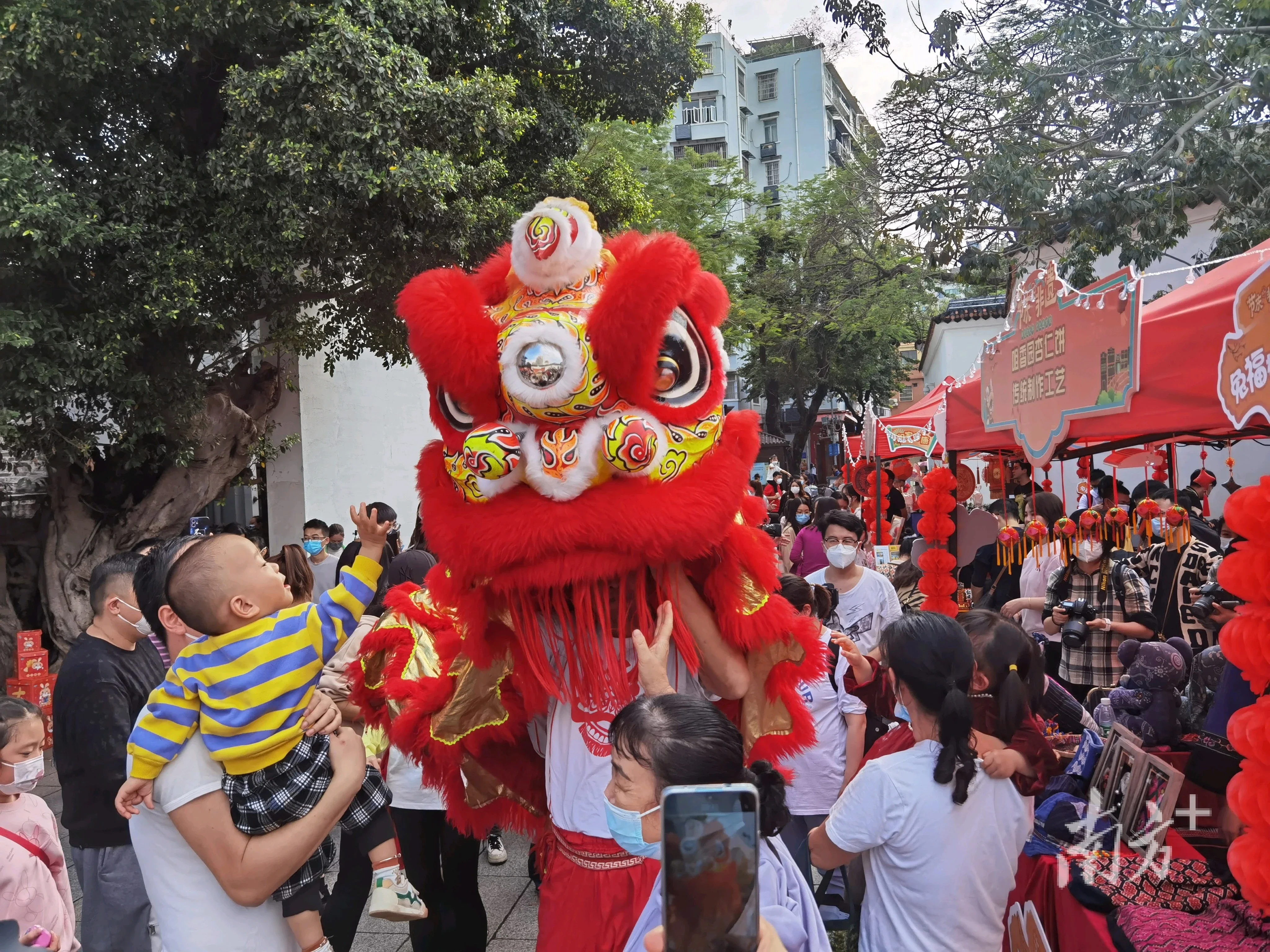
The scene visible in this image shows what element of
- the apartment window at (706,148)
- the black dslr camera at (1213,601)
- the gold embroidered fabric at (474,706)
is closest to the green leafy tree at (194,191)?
the gold embroidered fabric at (474,706)

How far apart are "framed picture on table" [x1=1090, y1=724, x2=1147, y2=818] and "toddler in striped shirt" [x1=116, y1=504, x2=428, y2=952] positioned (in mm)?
2373

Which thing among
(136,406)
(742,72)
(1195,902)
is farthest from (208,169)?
(742,72)

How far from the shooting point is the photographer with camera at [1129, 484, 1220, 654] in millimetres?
4910

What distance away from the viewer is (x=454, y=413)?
236cm

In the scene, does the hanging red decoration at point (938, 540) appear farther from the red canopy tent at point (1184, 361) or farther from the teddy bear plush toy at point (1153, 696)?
the teddy bear plush toy at point (1153, 696)

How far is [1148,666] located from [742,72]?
36854 mm

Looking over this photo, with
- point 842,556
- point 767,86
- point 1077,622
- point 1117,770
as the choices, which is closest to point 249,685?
point 1117,770

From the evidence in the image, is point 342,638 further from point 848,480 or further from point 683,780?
point 848,480

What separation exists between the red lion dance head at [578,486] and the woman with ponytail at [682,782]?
1.91 feet

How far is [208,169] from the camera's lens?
6977mm

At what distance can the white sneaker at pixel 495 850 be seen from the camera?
4.71 m

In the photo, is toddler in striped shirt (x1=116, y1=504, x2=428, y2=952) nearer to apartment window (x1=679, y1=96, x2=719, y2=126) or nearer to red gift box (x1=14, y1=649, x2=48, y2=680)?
red gift box (x1=14, y1=649, x2=48, y2=680)

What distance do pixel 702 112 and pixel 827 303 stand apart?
16.5m

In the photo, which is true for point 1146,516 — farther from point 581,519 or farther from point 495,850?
point 581,519
